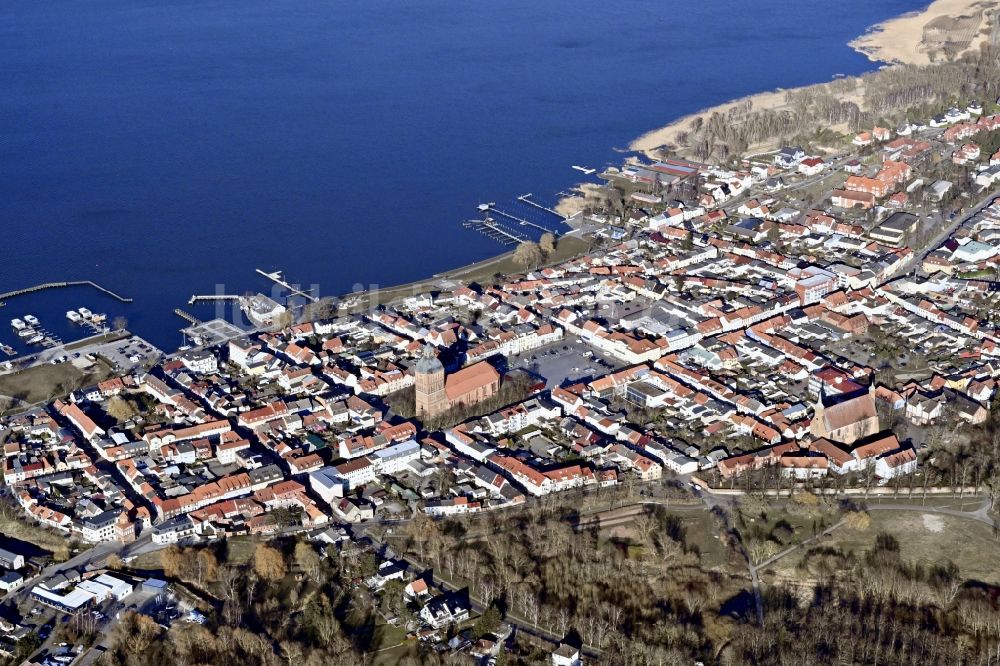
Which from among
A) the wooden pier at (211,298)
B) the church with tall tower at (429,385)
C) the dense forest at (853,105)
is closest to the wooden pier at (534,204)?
the dense forest at (853,105)

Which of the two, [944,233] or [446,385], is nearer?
[446,385]

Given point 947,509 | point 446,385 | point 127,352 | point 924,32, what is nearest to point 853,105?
point 924,32

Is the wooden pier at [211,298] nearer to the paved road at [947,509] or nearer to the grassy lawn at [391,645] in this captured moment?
the grassy lawn at [391,645]

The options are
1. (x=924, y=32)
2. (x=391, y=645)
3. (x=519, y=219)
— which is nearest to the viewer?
(x=391, y=645)

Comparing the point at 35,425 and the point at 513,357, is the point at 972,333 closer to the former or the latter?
the point at 513,357

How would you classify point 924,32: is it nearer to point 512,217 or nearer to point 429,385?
point 512,217

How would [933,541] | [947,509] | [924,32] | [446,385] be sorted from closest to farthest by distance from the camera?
[933,541] < [947,509] < [446,385] < [924,32]
